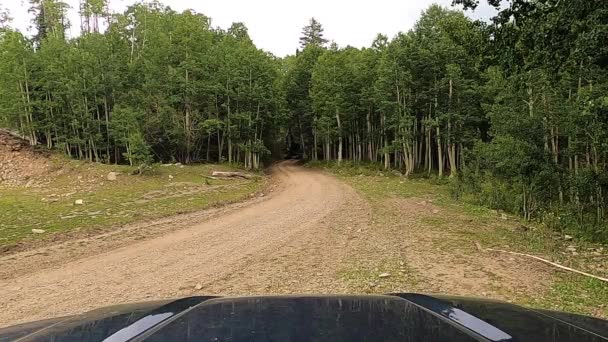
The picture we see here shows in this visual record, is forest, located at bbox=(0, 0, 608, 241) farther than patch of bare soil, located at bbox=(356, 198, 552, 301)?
Yes

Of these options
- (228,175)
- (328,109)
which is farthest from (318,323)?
(328,109)

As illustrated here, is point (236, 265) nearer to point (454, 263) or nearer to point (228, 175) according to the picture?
point (454, 263)

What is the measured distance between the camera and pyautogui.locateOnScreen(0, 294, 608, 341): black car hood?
168cm

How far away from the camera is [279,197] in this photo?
1819cm

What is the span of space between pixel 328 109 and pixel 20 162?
78.3 ft

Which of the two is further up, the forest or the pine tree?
the pine tree

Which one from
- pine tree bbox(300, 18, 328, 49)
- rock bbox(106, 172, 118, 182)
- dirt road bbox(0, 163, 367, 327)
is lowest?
dirt road bbox(0, 163, 367, 327)

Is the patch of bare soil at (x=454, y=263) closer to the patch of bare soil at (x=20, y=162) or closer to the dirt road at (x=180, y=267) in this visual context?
the dirt road at (x=180, y=267)

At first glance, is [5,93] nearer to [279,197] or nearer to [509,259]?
[279,197]

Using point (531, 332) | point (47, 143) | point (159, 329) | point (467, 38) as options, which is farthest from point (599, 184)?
point (47, 143)

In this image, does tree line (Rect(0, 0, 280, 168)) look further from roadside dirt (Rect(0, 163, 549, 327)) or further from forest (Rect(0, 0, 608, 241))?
roadside dirt (Rect(0, 163, 549, 327))

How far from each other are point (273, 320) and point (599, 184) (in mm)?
15143

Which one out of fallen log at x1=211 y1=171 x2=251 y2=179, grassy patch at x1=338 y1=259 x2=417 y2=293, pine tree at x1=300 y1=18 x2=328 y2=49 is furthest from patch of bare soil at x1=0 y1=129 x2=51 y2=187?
pine tree at x1=300 y1=18 x2=328 y2=49

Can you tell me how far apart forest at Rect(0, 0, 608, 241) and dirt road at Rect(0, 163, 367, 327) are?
7.43 meters
